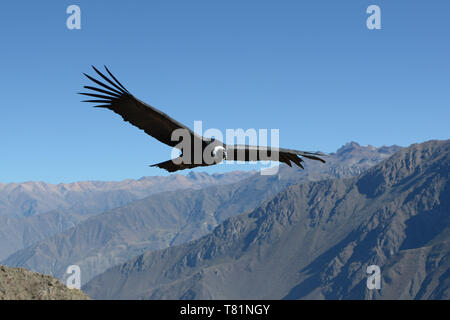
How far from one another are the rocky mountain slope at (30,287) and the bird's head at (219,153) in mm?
7461

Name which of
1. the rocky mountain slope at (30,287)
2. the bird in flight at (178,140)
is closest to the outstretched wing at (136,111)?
the bird in flight at (178,140)

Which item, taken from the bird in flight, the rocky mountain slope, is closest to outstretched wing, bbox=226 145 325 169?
the bird in flight

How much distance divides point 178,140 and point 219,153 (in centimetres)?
185

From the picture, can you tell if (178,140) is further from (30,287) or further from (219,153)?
(30,287)

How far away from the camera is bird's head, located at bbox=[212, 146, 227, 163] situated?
2336 cm

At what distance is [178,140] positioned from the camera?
75.6 ft

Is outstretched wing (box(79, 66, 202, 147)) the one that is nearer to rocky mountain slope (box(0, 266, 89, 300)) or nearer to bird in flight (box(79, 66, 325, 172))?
bird in flight (box(79, 66, 325, 172))

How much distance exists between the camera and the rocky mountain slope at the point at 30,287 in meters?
19.7

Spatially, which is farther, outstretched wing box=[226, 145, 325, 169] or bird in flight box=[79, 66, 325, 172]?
outstretched wing box=[226, 145, 325, 169]

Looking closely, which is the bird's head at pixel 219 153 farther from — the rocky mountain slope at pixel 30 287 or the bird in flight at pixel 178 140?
the rocky mountain slope at pixel 30 287

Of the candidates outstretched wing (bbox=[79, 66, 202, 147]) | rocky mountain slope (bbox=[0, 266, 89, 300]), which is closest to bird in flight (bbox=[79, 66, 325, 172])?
outstretched wing (bbox=[79, 66, 202, 147])

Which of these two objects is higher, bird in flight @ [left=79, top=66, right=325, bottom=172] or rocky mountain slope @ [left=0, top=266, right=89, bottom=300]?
bird in flight @ [left=79, top=66, right=325, bottom=172]
